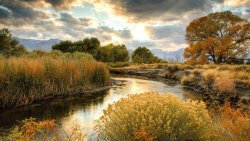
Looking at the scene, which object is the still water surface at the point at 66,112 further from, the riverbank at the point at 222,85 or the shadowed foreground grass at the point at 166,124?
the riverbank at the point at 222,85

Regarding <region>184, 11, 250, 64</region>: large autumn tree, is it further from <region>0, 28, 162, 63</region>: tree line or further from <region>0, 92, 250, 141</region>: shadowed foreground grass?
<region>0, 92, 250, 141</region>: shadowed foreground grass

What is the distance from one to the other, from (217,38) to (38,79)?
95.0 feet

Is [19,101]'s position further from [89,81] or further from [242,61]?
[242,61]

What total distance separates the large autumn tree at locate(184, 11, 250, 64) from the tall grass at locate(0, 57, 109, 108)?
22710 mm

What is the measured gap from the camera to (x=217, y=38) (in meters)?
33.6

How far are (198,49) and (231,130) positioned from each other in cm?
3123

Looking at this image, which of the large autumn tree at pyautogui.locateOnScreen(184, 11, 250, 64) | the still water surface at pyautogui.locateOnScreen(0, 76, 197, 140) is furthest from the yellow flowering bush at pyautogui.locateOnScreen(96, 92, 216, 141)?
the large autumn tree at pyautogui.locateOnScreen(184, 11, 250, 64)

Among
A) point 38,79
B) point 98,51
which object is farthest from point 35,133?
point 98,51

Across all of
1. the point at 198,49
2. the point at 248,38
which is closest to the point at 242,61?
the point at 248,38

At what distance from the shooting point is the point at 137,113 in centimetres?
446

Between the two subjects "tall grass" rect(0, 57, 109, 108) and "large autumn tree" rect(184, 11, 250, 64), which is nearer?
"tall grass" rect(0, 57, 109, 108)

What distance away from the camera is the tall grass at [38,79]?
31.4 ft

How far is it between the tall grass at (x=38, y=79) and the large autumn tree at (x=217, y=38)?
22710 mm

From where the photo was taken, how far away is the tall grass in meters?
9.57
